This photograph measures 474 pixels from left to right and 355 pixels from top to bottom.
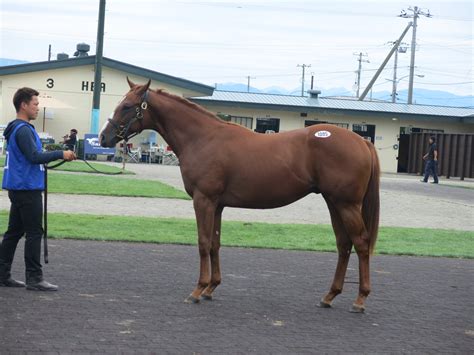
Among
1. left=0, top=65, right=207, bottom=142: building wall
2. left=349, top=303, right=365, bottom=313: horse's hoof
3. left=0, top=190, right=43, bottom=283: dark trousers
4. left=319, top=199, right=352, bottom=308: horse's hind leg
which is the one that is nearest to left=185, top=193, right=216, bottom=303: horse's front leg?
left=319, top=199, right=352, bottom=308: horse's hind leg

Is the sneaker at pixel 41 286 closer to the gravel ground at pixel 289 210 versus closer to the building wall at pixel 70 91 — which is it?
the gravel ground at pixel 289 210

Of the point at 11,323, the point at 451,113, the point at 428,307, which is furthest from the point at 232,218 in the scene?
the point at 451,113

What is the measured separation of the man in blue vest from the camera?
8055mm

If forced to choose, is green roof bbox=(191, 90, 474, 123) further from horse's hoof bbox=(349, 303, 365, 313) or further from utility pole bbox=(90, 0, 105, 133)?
horse's hoof bbox=(349, 303, 365, 313)

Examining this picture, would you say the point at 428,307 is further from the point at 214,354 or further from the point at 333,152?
the point at 214,354

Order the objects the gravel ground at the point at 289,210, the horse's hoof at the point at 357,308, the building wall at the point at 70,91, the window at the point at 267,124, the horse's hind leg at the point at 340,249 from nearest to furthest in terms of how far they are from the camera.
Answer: the horse's hoof at the point at 357,308 → the horse's hind leg at the point at 340,249 → the gravel ground at the point at 289,210 → the building wall at the point at 70,91 → the window at the point at 267,124

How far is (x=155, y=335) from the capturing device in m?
6.42

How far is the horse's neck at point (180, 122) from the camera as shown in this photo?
8438 millimetres

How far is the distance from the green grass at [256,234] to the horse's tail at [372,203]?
14.5ft

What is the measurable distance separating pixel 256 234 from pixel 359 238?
20.2 feet

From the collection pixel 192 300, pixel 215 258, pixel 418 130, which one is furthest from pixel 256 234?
pixel 418 130

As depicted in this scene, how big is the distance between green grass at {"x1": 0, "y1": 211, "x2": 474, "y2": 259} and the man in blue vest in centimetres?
401

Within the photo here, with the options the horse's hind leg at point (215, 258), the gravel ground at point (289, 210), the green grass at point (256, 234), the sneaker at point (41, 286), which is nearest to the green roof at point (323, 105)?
the gravel ground at point (289, 210)

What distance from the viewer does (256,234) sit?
1406 cm
